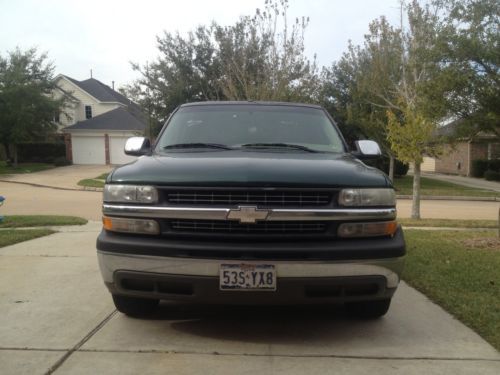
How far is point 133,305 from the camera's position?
167 inches

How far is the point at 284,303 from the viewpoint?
356 centimetres

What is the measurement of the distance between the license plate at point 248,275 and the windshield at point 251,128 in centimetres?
137

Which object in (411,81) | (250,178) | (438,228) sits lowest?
(438,228)

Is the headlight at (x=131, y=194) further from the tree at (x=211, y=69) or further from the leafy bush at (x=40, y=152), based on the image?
the leafy bush at (x=40, y=152)

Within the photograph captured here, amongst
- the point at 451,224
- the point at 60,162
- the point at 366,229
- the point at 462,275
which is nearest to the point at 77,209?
the point at 451,224

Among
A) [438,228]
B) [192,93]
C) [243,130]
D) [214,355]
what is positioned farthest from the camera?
[192,93]

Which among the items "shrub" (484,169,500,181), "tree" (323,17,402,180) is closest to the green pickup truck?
"tree" (323,17,402,180)

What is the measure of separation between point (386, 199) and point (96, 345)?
2300 millimetres

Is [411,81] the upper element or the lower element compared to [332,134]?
upper

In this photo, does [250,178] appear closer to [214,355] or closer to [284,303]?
[284,303]

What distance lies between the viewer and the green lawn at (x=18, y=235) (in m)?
7.86

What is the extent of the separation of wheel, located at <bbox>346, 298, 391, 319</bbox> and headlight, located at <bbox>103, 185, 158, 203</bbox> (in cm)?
191

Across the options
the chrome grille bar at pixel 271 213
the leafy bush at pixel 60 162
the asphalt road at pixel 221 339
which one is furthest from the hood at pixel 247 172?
the leafy bush at pixel 60 162

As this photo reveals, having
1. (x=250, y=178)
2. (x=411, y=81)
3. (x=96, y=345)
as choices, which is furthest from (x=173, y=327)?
(x=411, y=81)
